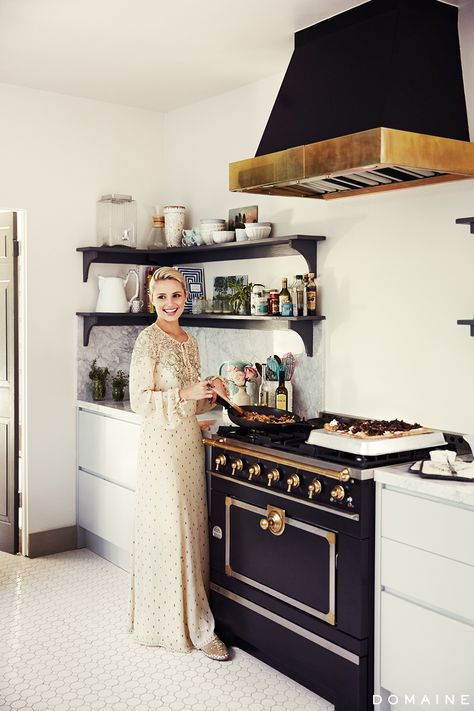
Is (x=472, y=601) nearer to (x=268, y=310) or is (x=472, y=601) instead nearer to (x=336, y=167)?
(x=336, y=167)

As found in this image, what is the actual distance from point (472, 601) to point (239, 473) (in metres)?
1.21

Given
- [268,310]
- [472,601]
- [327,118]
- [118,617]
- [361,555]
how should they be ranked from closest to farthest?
[472,601]
[361,555]
[327,118]
[118,617]
[268,310]

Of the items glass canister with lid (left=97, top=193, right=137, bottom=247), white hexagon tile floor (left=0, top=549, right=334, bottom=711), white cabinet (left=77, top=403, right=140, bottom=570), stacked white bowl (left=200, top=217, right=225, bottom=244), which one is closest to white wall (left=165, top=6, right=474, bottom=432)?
stacked white bowl (left=200, top=217, right=225, bottom=244)

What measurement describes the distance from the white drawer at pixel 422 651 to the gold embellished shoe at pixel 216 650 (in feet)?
2.70

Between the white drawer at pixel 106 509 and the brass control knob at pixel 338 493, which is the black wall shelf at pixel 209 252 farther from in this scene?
the brass control knob at pixel 338 493

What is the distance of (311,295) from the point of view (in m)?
3.87

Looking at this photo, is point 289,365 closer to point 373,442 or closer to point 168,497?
point 168,497

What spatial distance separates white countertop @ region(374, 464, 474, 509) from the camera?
247 centimetres

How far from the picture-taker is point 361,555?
108 inches

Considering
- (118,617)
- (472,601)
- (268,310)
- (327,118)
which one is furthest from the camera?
(268,310)

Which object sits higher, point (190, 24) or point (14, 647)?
point (190, 24)

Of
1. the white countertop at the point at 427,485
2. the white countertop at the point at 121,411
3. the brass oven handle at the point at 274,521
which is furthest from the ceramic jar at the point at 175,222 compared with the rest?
the white countertop at the point at 427,485

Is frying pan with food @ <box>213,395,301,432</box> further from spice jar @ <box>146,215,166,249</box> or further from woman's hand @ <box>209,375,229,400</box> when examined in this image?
spice jar @ <box>146,215,166,249</box>

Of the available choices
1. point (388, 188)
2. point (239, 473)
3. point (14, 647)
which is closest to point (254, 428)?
point (239, 473)
